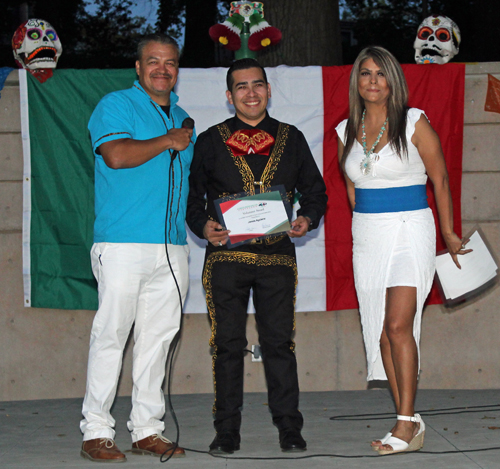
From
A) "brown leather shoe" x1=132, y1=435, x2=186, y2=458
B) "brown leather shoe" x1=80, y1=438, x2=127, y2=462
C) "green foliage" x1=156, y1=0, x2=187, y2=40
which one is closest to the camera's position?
"brown leather shoe" x1=80, y1=438, x2=127, y2=462

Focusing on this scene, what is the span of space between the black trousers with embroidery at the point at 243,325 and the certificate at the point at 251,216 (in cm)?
13

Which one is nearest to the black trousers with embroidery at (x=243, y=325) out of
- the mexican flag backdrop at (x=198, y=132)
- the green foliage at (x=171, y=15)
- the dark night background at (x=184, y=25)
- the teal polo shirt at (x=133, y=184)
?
the teal polo shirt at (x=133, y=184)

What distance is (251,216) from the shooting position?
3592 mm

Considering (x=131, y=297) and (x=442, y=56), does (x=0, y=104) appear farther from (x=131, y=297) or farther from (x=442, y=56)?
(x=442, y=56)

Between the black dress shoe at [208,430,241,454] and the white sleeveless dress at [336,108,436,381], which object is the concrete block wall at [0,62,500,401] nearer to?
the white sleeveless dress at [336,108,436,381]

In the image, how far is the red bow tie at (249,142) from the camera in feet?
12.1

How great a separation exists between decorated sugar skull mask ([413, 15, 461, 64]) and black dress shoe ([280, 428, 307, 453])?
3.12 m

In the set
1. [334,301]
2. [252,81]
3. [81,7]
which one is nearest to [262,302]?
[252,81]

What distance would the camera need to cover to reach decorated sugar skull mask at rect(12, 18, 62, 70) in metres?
5.08

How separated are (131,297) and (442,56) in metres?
3.21

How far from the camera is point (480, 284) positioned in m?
3.92

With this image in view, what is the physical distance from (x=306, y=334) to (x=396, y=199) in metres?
2.04

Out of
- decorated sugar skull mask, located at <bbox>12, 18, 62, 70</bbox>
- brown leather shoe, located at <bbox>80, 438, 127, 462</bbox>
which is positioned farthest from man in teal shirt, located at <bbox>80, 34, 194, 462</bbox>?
decorated sugar skull mask, located at <bbox>12, 18, 62, 70</bbox>

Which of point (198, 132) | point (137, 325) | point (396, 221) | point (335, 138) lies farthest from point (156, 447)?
point (335, 138)
